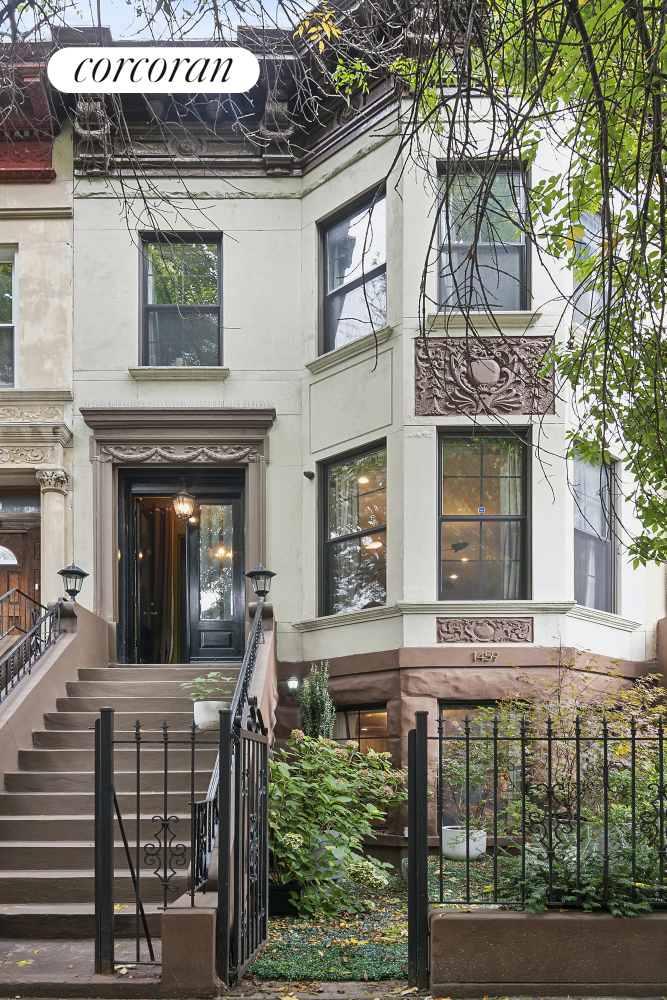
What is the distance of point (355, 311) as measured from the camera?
12.5 metres

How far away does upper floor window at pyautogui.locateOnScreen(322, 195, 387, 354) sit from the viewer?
12172 millimetres

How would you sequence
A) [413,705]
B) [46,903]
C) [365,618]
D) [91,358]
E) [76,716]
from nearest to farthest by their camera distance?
1. [46,903]
2. [76,716]
3. [413,705]
4. [365,618]
5. [91,358]

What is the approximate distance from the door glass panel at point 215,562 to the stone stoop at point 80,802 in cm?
190

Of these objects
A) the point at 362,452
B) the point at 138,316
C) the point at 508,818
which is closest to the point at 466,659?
the point at 508,818

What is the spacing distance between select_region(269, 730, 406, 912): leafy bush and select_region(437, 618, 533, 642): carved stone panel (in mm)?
1986

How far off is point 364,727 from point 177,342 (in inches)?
229

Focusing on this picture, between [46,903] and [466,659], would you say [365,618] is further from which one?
[46,903]

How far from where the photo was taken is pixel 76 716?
33.0 ft

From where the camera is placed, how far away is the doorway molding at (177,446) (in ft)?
42.2

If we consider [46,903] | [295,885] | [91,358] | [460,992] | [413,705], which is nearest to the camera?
[460,992]

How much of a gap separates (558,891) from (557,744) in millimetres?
3357

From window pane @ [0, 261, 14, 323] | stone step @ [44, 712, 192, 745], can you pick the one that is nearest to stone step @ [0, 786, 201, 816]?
stone step @ [44, 712, 192, 745]

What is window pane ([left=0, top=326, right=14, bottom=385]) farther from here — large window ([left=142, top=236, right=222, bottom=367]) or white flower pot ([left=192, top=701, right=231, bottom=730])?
white flower pot ([left=192, top=701, right=231, bottom=730])

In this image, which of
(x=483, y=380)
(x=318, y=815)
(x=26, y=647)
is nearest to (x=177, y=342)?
(x=483, y=380)
